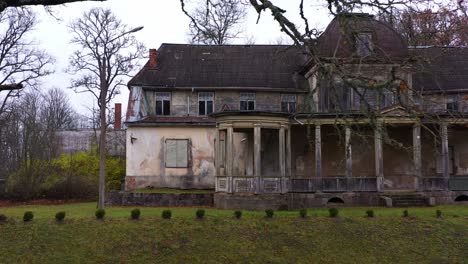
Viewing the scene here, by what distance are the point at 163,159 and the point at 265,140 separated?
613 centimetres

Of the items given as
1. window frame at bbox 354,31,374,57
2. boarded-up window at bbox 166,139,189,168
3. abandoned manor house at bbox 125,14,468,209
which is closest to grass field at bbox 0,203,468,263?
abandoned manor house at bbox 125,14,468,209

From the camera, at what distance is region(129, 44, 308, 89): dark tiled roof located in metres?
32.6

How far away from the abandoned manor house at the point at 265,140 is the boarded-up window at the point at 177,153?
0.19 feet

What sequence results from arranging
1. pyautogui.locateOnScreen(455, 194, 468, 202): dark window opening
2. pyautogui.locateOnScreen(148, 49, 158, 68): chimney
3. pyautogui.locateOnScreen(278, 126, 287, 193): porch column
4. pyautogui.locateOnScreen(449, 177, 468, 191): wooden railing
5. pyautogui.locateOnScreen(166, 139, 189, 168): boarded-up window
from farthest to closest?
pyautogui.locateOnScreen(148, 49, 158, 68): chimney
pyautogui.locateOnScreen(166, 139, 189, 168): boarded-up window
pyautogui.locateOnScreen(455, 194, 468, 202): dark window opening
pyautogui.locateOnScreen(449, 177, 468, 191): wooden railing
pyautogui.locateOnScreen(278, 126, 287, 193): porch column

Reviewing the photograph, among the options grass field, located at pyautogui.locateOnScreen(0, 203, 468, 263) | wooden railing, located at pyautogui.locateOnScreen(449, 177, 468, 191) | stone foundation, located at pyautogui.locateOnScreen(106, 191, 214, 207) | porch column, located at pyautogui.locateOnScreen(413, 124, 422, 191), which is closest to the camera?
grass field, located at pyautogui.locateOnScreen(0, 203, 468, 263)

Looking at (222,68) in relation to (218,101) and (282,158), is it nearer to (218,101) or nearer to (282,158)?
(218,101)

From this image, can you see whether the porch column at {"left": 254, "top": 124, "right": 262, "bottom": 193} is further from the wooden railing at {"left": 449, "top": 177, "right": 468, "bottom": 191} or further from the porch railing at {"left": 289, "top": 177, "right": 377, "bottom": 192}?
the wooden railing at {"left": 449, "top": 177, "right": 468, "bottom": 191}

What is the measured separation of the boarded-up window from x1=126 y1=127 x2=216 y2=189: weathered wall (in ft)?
0.78

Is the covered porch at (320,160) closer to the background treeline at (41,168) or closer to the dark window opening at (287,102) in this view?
the dark window opening at (287,102)

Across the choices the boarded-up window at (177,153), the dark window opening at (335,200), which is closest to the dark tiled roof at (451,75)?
the dark window opening at (335,200)

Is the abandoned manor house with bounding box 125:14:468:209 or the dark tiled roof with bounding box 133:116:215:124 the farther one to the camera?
the dark tiled roof with bounding box 133:116:215:124

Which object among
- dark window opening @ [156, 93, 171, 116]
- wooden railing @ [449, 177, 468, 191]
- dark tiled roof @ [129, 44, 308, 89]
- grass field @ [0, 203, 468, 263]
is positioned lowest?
grass field @ [0, 203, 468, 263]

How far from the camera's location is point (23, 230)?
59.7 feet

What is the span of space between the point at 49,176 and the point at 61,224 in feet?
46.6
